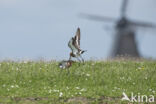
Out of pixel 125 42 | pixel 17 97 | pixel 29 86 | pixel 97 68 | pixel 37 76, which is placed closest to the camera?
pixel 17 97

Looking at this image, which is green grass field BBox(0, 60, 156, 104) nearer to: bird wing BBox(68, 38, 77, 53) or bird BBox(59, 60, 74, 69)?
bird BBox(59, 60, 74, 69)

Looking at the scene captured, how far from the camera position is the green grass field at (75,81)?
19.5m

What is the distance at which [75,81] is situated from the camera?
2281 cm

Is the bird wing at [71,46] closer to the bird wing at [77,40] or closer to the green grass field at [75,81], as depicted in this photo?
the bird wing at [77,40]

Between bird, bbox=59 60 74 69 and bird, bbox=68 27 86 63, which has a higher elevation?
bird, bbox=68 27 86 63

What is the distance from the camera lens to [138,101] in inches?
784

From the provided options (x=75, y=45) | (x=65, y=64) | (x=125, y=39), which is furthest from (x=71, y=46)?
(x=125, y=39)

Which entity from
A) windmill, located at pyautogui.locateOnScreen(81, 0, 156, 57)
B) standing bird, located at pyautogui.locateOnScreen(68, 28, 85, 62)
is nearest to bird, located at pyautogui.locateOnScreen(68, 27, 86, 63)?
standing bird, located at pyautogui.locateOnScreen(68, 28, 85, 62)

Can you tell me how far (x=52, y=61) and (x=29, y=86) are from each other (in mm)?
4289

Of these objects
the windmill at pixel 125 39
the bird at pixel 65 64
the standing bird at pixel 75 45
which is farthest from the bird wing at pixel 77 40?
the windmill at pixel 125 39

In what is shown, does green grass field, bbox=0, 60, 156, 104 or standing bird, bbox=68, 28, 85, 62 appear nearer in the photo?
green grass field, bbox=0, 60, 156, 104

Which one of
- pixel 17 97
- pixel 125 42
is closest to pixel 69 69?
pixel 17 97

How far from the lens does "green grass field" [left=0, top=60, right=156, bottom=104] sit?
19.5 metres

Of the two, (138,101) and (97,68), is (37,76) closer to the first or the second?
(97,68)
